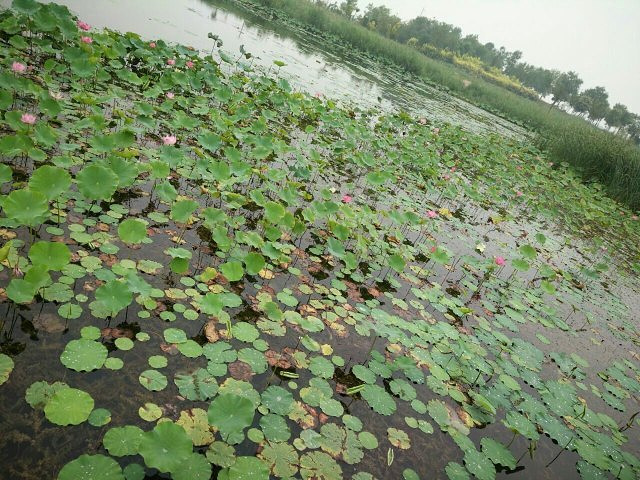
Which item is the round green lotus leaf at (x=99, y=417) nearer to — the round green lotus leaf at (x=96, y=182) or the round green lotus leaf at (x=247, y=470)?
the round green lotus leaf at (x=247, y=470)

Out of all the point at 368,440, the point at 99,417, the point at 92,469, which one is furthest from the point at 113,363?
the point at 368,440

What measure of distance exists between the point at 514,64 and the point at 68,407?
104 metres

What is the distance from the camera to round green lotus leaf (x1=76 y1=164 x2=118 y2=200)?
223 cm

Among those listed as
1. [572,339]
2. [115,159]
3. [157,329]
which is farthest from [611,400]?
[115,159]

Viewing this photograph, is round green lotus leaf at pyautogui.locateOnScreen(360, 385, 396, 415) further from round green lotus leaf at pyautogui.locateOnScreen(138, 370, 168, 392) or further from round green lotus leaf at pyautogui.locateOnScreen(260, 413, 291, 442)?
round green lotus leaf at pyautogui.locateOnScreen(138, 370, 168, 392)

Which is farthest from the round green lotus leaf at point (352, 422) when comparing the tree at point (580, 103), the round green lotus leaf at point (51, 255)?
the tree at point (580, 103)

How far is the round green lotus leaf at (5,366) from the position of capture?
1453mm

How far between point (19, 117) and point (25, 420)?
95.9 inches

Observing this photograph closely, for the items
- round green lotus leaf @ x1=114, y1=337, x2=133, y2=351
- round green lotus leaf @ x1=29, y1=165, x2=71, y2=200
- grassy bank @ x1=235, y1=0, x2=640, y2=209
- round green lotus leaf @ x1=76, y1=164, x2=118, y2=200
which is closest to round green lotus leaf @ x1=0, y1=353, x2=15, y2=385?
round green lotus leaf @ x1=114, y1=337, x2=133, y2=351

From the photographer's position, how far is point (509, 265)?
444cm

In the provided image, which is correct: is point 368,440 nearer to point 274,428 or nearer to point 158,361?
point 274,428

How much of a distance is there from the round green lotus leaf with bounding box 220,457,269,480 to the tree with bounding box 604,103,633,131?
81.4m

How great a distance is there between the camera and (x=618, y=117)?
62.4m

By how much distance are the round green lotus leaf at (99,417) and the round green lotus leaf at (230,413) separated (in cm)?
43
